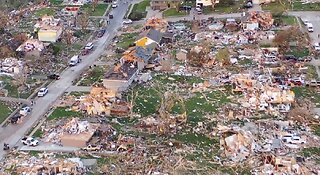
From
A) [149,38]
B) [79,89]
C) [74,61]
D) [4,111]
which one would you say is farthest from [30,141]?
[149,38]

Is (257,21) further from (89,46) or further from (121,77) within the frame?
(121,77)

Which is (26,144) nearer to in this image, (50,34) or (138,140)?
(138,140)

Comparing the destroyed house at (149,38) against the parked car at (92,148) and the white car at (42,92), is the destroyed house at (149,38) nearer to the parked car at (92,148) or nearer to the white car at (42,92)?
the white car at (42,92)

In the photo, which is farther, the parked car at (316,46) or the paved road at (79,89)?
the parked car at (316,46)

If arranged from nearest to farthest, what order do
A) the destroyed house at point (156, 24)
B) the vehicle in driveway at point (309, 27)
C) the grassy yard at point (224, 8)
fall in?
the vehicle in driveway at point (309, 27), the destroyed house at point (156, 24), the grassy yard at point (224, 8)

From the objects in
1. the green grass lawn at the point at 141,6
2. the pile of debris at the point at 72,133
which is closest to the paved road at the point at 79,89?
the pile of debris at the point at 72,133

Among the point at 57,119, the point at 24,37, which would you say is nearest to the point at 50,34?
the point at 24,37
